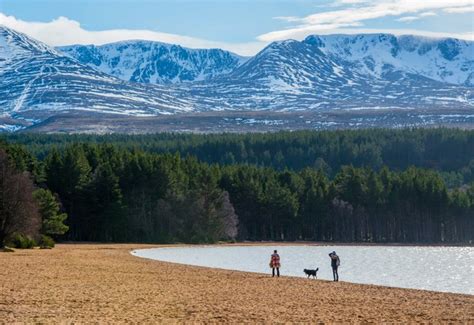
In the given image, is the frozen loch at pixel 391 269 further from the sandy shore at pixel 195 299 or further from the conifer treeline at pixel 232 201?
the conifer treeline at pixel 232 201

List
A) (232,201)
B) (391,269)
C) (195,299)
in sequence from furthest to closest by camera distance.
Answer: (232,201) → (391,269) → (195,299)

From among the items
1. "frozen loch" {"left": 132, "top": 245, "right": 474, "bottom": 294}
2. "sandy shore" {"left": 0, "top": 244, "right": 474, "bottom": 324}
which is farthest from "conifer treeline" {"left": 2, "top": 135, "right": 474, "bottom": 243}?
"sandy shore" {"left": 0, "top": 244, "right": 474, "bottom": 324}

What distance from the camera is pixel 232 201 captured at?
5433 inches

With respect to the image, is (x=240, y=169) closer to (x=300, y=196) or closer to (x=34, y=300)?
(x=300, y=196)

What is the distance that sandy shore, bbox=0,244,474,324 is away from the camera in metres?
29.9

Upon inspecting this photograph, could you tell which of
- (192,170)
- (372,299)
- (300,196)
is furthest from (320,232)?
(372,299)

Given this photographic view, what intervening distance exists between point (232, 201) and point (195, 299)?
102 m

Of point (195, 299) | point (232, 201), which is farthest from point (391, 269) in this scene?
point (232, 201)

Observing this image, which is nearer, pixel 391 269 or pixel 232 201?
pixel 391 269

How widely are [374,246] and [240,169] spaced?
27.1m

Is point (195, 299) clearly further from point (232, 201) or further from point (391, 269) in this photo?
point (232, 201)

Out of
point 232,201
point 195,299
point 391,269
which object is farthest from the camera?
point 232,201

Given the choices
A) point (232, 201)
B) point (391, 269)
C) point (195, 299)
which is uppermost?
point (232, 201)

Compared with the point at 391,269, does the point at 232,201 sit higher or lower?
higher
